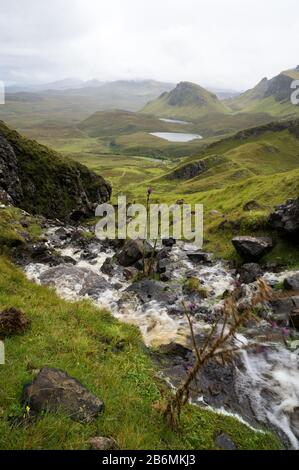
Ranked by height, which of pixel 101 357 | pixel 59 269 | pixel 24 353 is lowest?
pixel 59 269

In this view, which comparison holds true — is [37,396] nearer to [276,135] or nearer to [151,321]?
[151,321]

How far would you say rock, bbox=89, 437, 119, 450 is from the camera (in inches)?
333

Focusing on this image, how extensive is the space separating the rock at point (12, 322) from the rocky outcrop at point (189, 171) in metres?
125

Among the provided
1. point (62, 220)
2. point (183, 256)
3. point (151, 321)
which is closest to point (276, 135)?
point (62, 220)

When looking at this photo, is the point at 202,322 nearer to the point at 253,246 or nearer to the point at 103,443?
the point at 253,246

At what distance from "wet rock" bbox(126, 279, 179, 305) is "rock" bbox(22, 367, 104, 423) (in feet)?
40.6

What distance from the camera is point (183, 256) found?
106ft

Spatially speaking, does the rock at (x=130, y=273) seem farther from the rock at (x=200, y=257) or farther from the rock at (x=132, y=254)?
the rock at (x=200, y=257)

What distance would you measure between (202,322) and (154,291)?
196 inches

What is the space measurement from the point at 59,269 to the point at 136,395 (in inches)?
676

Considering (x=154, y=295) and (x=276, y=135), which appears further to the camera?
(x=276, y=135)

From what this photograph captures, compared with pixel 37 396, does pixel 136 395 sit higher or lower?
lower

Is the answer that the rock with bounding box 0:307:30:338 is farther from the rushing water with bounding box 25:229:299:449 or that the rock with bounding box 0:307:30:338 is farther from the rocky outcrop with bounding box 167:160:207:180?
the rocky outcrop with bounding box 167:160:207:180
